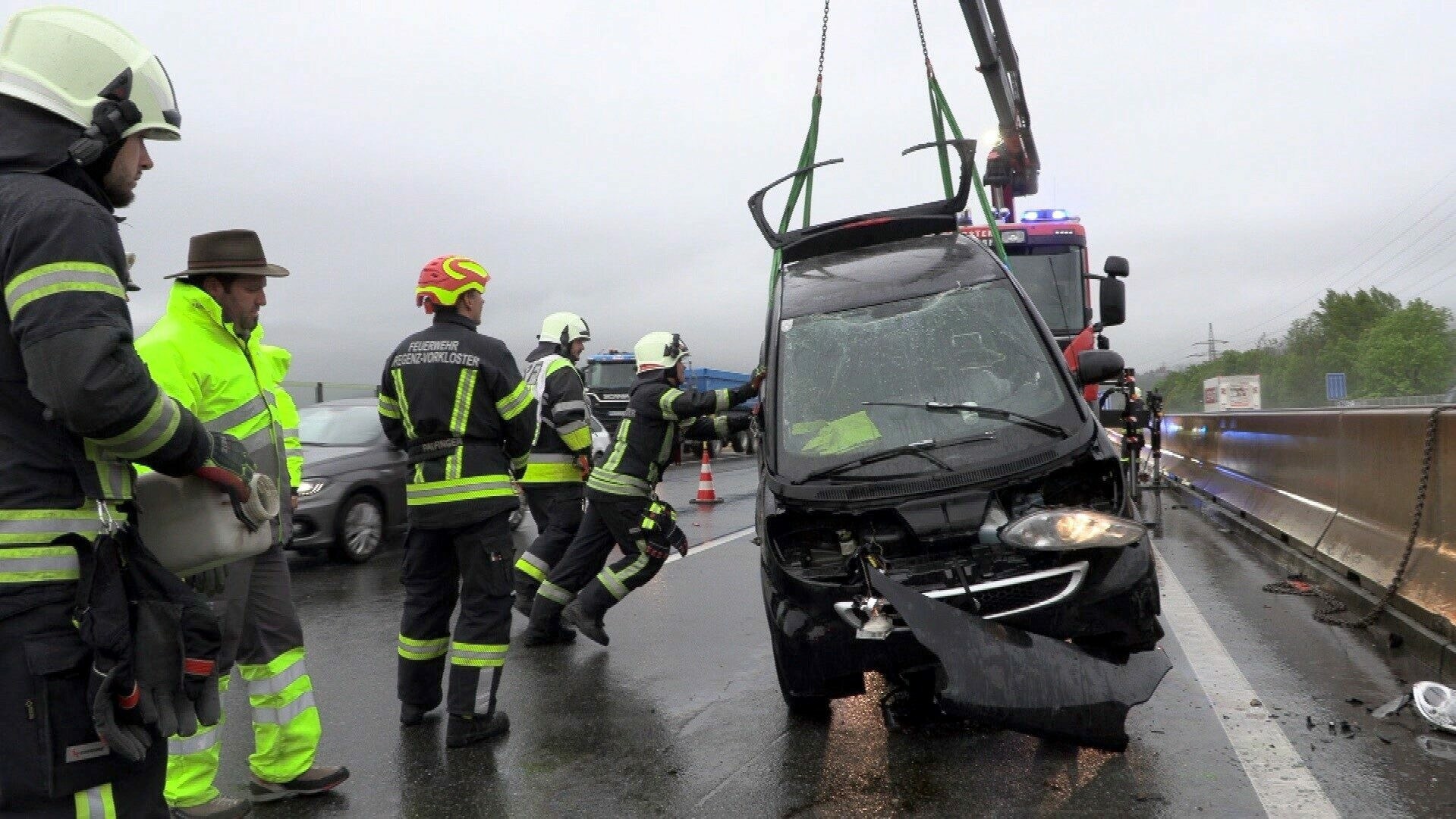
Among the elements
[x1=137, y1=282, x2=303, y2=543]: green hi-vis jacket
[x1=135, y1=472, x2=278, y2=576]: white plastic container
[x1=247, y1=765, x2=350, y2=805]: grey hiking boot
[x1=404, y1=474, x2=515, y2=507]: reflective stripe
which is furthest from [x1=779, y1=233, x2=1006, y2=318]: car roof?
[x1=135, y1=472, x2=278, y2=576]: white plastic container

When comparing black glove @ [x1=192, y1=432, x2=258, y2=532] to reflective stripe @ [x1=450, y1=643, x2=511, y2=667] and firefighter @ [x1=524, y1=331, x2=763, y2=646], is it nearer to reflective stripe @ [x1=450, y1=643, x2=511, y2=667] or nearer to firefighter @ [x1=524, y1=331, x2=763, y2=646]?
reflective stripe @ [x1=450, y1=643, x2=511, y2=667]

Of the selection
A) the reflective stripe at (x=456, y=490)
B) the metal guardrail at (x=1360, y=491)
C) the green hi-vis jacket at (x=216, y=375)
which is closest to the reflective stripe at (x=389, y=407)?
the reflective stripe at (x=456, y=490)

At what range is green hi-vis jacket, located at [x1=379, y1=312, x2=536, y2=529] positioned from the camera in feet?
15.8

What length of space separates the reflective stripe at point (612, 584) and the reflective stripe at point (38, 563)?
4.13 metres

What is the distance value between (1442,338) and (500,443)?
70.7 metres

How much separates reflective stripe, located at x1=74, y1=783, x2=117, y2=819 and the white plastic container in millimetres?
482

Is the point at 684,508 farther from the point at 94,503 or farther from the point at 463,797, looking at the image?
the point at 94,503

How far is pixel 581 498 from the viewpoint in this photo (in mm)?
7086

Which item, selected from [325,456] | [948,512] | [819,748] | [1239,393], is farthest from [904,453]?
[1239,393]

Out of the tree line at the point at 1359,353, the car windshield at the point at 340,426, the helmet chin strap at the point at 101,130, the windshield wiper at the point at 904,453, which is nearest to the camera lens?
the helmet chin strap at the point at 101,130

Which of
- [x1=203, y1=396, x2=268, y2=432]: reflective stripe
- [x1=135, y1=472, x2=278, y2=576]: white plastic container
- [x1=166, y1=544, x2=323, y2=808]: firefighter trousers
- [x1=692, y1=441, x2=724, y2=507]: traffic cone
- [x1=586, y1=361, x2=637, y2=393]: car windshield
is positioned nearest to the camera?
[x1=135, y1=472, x2=278, y2=576]: white plastic container

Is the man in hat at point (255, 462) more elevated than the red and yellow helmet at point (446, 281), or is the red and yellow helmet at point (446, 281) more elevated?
the red and yellow helmet at point (446, 281)

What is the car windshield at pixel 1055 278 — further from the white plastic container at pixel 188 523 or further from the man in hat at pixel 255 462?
the white plastic container at pixel 188 523

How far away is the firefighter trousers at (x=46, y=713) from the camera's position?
2168 millimetres
